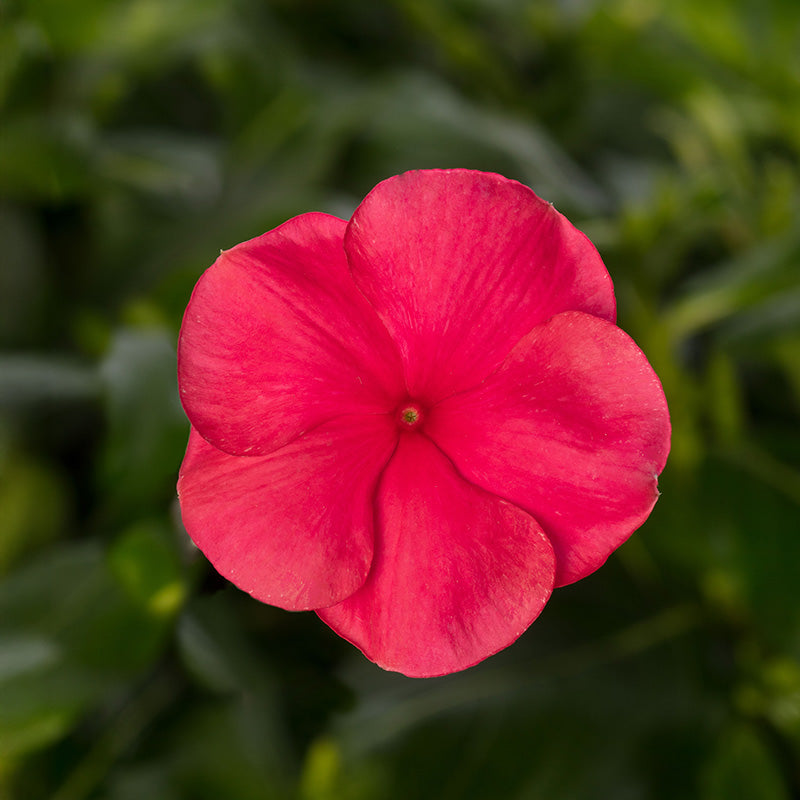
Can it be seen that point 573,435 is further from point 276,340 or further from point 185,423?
point 185,423

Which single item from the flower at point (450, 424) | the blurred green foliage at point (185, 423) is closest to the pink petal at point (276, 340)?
the flower at point (450, 424)

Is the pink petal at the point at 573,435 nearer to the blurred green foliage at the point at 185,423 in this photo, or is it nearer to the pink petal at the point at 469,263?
the pink petal at the point at 469,263

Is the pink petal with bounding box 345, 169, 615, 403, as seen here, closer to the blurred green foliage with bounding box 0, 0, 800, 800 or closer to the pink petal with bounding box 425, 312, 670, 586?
the pink petal with bounding box 425, 312, 670, 586

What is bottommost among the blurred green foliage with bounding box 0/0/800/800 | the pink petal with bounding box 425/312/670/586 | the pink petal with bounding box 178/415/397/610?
the blurred green foliage with bounding box 0/0/800/800

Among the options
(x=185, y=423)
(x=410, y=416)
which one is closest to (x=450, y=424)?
(x=410, y=416)

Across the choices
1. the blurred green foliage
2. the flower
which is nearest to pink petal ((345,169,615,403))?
the flower

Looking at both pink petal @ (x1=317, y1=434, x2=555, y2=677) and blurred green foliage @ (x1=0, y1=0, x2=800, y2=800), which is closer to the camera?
pink petal @ (x1=317, y1=434, x2=555, y2=677)
